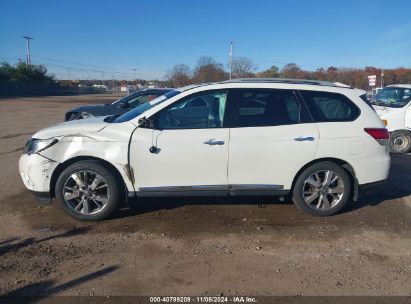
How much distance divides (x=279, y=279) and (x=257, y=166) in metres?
1.65

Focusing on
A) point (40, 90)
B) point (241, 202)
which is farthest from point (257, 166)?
point (40, 90)

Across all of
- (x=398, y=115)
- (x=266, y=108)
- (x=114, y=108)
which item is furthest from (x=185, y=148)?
(x=398, y=115)

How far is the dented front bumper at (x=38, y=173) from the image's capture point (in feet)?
15.5

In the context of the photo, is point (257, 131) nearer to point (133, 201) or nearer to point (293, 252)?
point (293, 252)

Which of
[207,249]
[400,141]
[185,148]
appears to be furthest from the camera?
[400,141]

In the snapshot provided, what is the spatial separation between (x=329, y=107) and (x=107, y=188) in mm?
3102

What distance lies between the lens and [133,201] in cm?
566

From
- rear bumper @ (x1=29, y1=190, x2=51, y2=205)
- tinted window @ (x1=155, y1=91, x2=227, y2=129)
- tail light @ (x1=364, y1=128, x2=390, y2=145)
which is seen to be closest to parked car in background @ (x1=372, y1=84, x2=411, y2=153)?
tail light @ (x1=364, y1=128, x2=390, y2=145)

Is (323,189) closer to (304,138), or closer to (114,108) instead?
(304,138)

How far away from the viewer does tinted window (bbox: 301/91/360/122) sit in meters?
4.99

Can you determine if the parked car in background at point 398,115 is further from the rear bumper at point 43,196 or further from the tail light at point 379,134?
the rear bumper at point 43,196

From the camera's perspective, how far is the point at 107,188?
189 inches

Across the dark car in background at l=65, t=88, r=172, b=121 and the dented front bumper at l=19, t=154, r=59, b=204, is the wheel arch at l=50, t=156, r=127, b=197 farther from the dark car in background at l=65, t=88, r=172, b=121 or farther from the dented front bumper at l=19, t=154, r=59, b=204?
the dark car in background at l=65, t=88, r=172, b=121

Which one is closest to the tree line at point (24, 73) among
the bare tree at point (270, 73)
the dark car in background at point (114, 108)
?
the bare tree at point (270, 73)
